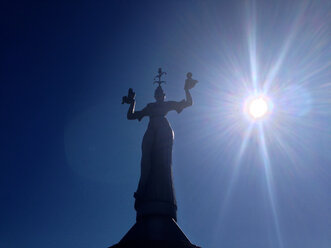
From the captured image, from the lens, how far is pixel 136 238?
12070mm

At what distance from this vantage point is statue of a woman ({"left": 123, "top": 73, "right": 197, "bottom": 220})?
13327mm

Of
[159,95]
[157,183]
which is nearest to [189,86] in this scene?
[159,95]

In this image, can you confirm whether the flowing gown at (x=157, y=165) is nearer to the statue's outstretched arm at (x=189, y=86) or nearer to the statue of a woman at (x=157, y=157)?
the statue of a woman at (x=157, y=157)

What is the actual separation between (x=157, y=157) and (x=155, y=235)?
10.6 feet

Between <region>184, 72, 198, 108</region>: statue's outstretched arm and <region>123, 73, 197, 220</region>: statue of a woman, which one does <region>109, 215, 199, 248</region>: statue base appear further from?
<region>184, 72, 198, 108</region>: statue's outstretched arm

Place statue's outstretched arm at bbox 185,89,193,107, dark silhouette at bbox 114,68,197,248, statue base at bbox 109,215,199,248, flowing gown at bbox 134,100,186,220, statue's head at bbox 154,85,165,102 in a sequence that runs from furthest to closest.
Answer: statue's head at bbox 154,85,165,102, statue's outstretched arm at bbox 185,89,193,107, flowing gown at bbox 134,100,186,220, dark silhouette at bbox 114,68,197,248, statue base at bbox 109,215,199,248

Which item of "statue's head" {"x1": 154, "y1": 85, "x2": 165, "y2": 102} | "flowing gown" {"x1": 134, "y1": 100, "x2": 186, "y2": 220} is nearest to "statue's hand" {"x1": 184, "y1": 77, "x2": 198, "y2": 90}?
"flowing gown" {"x1": 134, "y1": 100, "x2": 186, "y2": 220}

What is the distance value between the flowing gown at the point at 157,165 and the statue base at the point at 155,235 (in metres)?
0.36

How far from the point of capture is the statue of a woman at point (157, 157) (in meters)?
13.3

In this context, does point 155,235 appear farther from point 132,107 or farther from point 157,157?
point 132,107

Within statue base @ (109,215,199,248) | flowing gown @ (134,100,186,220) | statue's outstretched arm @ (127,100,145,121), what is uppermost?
statue's outstretched arm @ (127,100,145,121)

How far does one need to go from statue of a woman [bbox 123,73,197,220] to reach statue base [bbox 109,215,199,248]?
0.34 meters

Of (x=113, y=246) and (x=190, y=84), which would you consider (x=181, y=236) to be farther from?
(x=190, y=84)

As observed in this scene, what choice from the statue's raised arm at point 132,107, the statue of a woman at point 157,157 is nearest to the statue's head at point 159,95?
the statue of a woman at point 157,157
